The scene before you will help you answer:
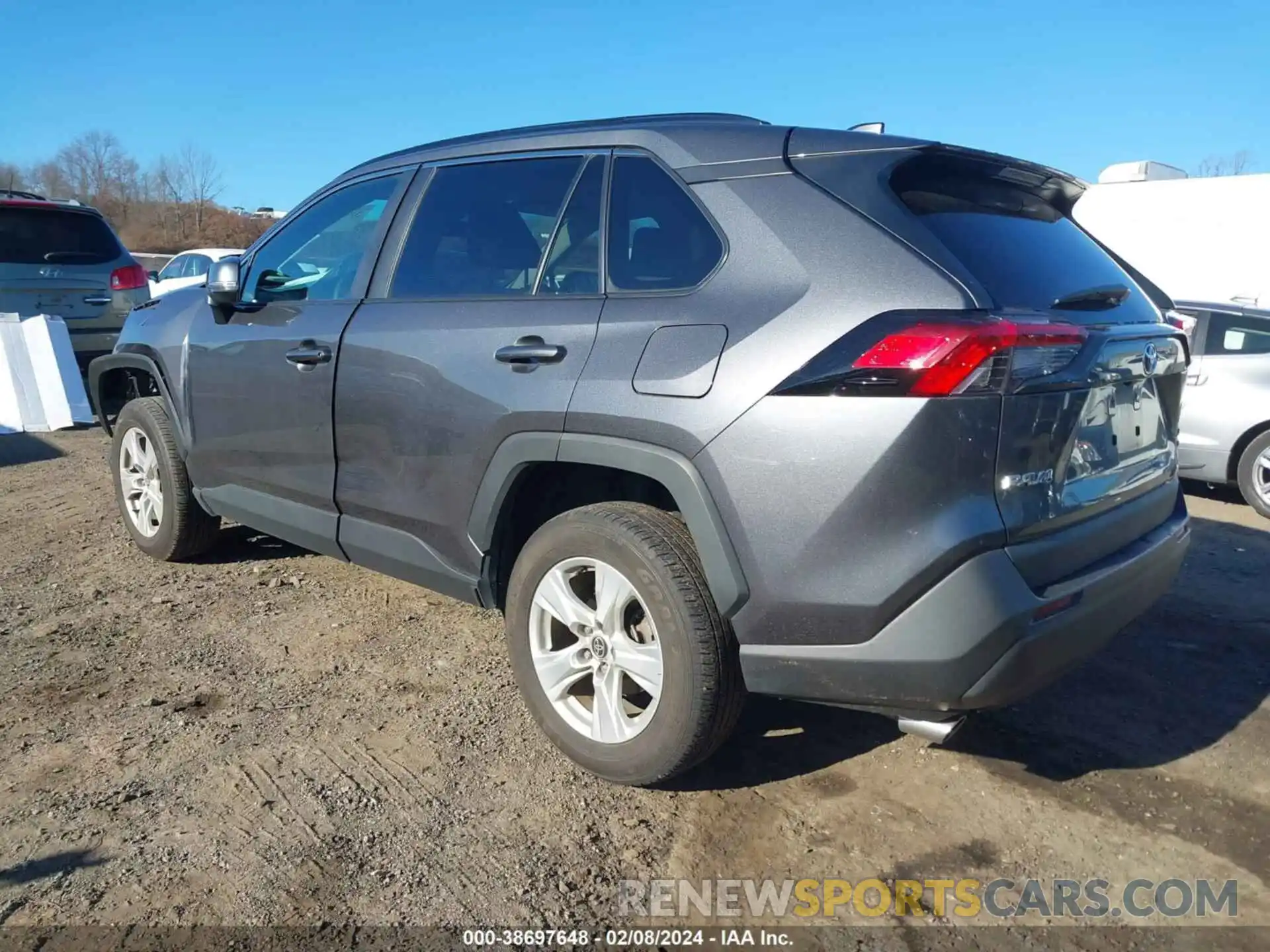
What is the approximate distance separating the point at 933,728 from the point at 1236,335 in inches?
245

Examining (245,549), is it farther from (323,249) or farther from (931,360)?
(931,360)

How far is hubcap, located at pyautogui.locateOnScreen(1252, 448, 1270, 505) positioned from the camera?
6711mm

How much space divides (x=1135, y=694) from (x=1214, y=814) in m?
0.81

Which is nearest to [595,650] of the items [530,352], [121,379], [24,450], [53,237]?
[530,352]

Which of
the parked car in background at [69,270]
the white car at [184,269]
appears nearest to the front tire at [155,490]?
the parked car in background at [69,270]

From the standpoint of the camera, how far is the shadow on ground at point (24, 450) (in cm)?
723

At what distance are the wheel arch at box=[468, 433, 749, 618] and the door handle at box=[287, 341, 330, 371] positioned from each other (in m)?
0.98

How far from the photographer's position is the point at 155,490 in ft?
15.6

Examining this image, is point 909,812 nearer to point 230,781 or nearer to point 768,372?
point 768,372

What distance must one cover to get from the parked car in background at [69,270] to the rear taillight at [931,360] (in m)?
8.41

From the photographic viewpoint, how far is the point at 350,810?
107 inches

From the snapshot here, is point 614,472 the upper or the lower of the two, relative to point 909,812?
upper

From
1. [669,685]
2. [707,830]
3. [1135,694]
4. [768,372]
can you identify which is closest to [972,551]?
[768,372]


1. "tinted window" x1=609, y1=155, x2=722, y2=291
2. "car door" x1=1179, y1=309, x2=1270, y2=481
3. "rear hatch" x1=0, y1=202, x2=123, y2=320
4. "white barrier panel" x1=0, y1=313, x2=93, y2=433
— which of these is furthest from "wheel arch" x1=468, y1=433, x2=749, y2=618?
"rear hatch" x1=0, y1=202, x2=123, y2=320
